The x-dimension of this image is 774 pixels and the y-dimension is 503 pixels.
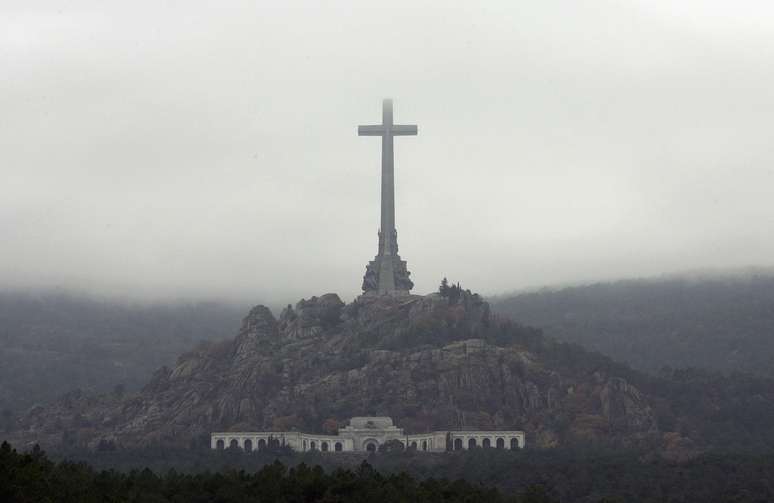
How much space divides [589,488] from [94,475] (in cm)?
4987

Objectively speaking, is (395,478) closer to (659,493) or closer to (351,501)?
(351,501)

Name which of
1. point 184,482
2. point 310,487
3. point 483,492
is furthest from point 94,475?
point 483,492

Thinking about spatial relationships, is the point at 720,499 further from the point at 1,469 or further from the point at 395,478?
the point at 1,469

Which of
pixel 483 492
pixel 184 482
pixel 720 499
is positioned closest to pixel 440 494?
pixel 483 492

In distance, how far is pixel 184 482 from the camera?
165m

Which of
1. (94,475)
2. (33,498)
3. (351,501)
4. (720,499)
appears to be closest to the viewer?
(33,498)

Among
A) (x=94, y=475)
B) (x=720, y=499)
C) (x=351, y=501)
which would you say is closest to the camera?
(x=351, y=501)

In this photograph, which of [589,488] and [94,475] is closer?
[94,475]

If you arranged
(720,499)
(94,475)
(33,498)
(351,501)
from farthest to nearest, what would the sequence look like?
(720,499) < (94,475) < (351,501) < (33,498)

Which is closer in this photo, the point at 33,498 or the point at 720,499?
the point at 33,498

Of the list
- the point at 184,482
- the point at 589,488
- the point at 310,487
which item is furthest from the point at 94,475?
the point at 589,488

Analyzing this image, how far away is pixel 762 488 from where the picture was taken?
191 m

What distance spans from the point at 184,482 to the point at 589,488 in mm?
46942

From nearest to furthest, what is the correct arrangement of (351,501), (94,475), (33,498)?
1. (33,498)
2. (351,501)
3. (94,475)
